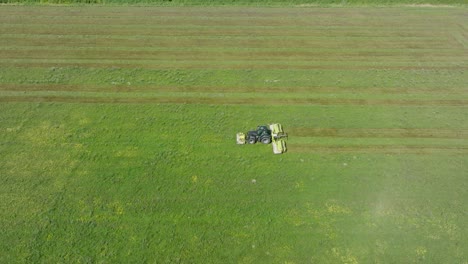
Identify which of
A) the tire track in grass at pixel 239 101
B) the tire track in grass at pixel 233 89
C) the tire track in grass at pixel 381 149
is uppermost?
the tire track in grass at pixel 233 89

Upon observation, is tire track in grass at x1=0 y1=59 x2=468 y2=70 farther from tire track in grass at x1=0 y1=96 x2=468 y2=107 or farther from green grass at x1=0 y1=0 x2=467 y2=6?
green grass at x1=0 y1=0 x2=467 y2=6

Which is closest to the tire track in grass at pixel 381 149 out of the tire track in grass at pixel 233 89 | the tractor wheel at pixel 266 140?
the tractor wheel at pixel 266 140

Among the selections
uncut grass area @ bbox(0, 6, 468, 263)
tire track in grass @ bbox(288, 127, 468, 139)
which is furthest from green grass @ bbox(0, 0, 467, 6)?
tire track in grass @ bbox(288, 127, 468, 139)

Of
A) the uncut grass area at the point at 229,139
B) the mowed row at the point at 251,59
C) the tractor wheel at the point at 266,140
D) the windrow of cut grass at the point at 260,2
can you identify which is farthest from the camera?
the windrow of cut grass at the point at 260,2

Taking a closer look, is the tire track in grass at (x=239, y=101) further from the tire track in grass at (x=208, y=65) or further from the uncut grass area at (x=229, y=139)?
the tire track in grass at (x=208, y=65)

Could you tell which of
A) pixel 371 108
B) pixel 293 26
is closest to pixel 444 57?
pixel 371 108

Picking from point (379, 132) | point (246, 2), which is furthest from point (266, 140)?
point (246, 2)

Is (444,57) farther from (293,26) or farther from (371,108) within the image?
(293,26)
